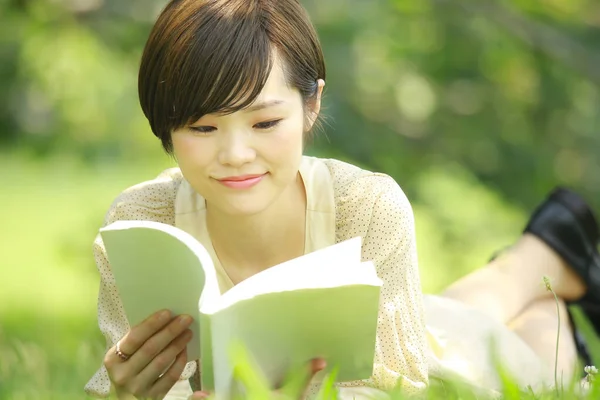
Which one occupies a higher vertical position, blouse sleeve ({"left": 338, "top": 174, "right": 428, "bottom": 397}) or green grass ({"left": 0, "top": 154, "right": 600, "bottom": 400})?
blouse sleeve ({"left": 338, "top": 174, "right": 428, "bottom": 397})

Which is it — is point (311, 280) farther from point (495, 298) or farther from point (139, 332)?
point (495, 298)

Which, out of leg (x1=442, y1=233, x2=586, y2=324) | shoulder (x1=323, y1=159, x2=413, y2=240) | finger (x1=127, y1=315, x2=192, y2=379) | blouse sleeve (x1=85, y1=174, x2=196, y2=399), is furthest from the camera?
leg (x1=442, y1=233, x2=586, y2=324)

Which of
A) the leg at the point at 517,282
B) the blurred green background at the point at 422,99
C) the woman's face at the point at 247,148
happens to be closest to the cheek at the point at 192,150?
the woman's face at the point at 247,148

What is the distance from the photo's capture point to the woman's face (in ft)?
7.07

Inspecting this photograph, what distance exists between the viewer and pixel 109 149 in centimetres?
486

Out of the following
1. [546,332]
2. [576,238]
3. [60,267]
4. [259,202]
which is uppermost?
[259,202]

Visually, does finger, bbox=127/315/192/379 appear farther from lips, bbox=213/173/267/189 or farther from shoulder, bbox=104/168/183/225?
shoulder, bbox=104/168/183/225

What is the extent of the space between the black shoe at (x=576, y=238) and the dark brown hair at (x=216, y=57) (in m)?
1.34

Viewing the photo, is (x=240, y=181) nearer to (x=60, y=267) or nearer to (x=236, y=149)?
(x=236, y=149)

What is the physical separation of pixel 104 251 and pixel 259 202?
0.53m

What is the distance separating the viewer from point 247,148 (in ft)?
7.09

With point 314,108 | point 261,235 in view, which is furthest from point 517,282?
point 314,108

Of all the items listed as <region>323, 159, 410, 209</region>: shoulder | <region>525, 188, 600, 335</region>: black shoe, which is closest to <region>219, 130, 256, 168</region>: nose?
<region>323, 159, 410, 209</region>: shoulder

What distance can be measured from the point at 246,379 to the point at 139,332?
0.45 meters
